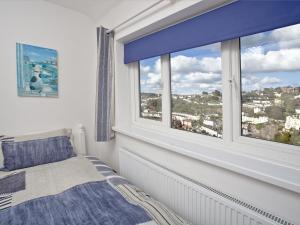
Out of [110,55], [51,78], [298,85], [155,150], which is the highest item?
[110,55]

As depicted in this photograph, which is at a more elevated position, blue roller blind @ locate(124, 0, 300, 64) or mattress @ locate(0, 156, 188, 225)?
blue roller blind @ locate(124, 0, 300, 64)

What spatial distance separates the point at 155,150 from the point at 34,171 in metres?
1.03

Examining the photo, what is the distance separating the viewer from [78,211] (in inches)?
44.1

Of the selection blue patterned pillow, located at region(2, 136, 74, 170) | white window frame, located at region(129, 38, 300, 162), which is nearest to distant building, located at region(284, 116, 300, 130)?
white window frame, located at region(129, 38, 300, 162)

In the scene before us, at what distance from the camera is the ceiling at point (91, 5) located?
210 centimetres

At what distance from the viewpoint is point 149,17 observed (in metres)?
1.63

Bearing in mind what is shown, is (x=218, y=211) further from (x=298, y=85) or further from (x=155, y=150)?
(x=298, y=85)

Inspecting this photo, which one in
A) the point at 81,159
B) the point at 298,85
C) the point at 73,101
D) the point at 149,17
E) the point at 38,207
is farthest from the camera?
the point at 73,101

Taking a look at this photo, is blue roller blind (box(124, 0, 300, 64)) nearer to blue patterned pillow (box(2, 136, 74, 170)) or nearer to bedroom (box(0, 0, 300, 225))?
bedroom (box(0, 0, 300, 225))

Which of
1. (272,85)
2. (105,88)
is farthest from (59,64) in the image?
(272,85)

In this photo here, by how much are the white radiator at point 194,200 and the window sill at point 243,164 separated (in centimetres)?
17

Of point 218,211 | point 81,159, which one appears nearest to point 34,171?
point 81,159

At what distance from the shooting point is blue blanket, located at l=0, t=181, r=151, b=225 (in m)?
1.03

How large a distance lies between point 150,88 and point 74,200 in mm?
1228
